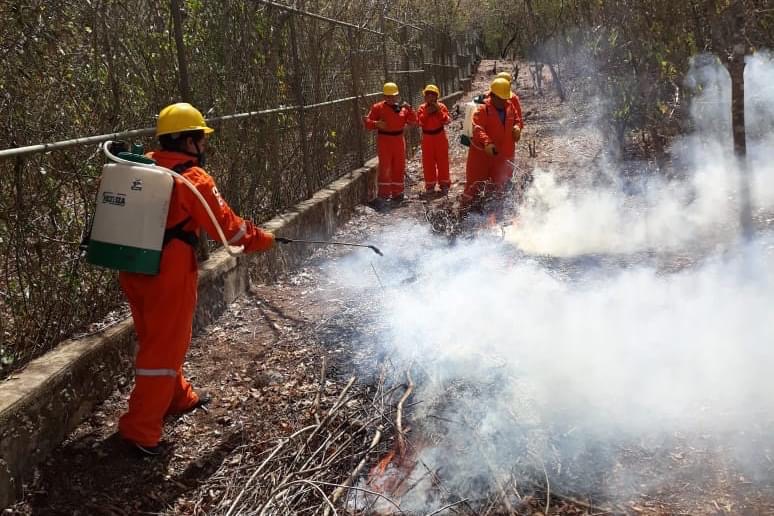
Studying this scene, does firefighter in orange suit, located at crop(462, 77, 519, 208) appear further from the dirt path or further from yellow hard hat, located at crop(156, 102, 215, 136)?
yellow hard hat, located at crop(156, 102, 215, 136)

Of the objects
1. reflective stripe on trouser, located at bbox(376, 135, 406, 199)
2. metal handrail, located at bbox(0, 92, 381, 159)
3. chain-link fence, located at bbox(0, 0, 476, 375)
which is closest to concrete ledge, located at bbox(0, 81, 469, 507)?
chain-link fence, located at bbox(0, 0, 476, 375)

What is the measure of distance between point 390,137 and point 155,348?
7.28 metres

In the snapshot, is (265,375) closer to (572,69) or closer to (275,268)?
(275,268)

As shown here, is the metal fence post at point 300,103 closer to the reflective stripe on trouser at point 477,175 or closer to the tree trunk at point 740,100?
the reflective stripe on trouser at point 477,175

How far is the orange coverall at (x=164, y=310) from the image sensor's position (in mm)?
3562

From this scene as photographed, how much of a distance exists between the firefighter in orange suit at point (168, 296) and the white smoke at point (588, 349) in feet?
4.98

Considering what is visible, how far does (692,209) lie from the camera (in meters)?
7.82

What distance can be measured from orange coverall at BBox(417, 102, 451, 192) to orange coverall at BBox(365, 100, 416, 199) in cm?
30

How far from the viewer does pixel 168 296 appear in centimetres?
357

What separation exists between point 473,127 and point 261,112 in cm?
321

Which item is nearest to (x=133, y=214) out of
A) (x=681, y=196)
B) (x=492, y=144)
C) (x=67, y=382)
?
(x=67, y=382)

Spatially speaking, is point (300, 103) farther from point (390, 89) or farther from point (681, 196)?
point (681, 196)

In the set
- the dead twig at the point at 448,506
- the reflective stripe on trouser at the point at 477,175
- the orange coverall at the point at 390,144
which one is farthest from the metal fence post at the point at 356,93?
the dead twig at the point at 448,506

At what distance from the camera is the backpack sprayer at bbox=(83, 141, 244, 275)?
11.3 ft
